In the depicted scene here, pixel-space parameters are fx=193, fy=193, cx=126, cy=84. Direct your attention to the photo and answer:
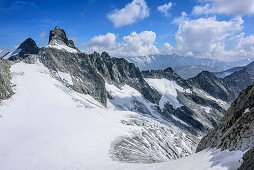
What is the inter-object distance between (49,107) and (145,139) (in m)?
32.0

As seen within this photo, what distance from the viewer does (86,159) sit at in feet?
92.8

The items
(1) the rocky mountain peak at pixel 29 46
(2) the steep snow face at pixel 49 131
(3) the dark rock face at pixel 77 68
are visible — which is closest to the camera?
(2) the steep snow face at pixel 49 131

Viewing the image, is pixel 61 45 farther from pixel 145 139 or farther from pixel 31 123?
pixel 145 139

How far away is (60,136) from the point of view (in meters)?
39.0

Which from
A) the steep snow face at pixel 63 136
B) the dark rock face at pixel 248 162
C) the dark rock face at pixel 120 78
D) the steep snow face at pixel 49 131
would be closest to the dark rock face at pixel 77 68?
the steep snow face at pixel 63 136

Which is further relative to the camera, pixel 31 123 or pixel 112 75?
pixel 112 75

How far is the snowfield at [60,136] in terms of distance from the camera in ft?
72.5

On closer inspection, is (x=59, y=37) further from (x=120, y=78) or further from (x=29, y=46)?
(x=120, y=78)

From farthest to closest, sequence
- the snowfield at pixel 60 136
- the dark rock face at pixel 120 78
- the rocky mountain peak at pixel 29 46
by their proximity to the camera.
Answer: the dark rock face at pixel 120 78 → the rocky mountain peak at pixel 29 46 → the snowfield at pixel 60 136

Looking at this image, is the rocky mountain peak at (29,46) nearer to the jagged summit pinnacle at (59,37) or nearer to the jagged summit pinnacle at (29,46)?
the jagged summit pinnacle at (29,46)

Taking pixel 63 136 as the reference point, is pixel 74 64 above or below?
above

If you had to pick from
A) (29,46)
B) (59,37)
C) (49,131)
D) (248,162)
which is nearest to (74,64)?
(59,37)

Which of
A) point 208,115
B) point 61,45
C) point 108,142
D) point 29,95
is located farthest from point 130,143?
point 208,115

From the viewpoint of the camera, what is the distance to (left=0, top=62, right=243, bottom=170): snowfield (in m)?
22.1
